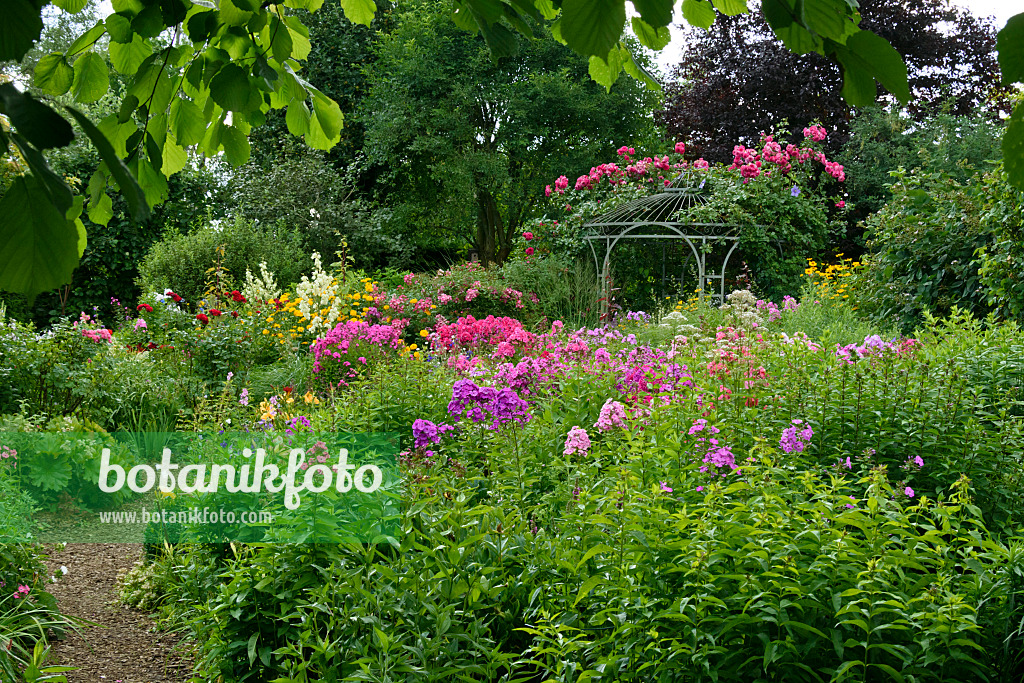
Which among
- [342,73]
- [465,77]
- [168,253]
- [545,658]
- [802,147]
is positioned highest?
[342,73]

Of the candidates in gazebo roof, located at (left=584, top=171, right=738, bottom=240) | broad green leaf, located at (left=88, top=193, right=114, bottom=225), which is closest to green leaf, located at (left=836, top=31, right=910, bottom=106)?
broad green leaf, located at (left=88, top=193, right=114, bottom=225)

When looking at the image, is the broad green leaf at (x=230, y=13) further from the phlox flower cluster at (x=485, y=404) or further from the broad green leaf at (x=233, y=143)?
the phlox flower cluster at (x=485, y=404)

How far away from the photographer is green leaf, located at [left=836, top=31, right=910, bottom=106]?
905mm

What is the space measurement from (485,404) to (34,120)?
283 cm

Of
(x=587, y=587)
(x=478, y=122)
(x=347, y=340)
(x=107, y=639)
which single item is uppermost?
(x=478, y=122)

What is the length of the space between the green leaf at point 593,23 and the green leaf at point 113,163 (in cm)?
49

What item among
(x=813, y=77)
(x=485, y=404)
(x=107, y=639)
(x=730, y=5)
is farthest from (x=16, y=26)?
(x=813, y=77)

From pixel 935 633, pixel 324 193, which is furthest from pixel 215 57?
pixel 324 193

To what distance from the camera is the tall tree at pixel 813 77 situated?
15.4 m

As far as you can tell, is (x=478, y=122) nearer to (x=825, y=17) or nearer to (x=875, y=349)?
(x=875, y=349)

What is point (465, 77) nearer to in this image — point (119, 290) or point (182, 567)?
point (119, 290)

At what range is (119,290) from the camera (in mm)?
11852

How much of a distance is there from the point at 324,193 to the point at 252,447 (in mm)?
11055

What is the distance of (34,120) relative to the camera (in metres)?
0.61
